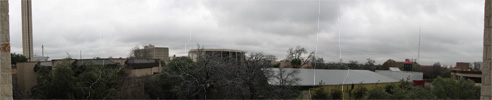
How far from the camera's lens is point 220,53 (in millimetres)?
11445

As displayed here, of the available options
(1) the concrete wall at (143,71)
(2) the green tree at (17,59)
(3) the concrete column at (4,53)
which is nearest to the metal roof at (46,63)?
(2) the green tree at (17,59)

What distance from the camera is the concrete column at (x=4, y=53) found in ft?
6.55

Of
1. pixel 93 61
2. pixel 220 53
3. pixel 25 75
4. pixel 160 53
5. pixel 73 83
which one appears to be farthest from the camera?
pixel 160 53

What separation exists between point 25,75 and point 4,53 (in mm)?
10365

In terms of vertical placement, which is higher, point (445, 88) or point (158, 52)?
point (158, 52)

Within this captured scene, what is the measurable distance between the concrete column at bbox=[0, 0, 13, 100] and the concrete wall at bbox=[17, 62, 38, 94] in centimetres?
1006

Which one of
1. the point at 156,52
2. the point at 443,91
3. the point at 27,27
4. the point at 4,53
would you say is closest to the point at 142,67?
the point at 156,52

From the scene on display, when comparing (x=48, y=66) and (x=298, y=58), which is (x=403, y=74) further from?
(x=48, y=66)

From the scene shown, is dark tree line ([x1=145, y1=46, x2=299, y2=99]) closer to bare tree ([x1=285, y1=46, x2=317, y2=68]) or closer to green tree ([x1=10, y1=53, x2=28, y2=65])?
bare tree ([x1=285, y1=46, x2=317, y2=68])

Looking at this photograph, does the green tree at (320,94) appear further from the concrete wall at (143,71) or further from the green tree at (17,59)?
the green tree at (17,59)

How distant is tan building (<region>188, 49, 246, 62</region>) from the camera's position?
10.7m

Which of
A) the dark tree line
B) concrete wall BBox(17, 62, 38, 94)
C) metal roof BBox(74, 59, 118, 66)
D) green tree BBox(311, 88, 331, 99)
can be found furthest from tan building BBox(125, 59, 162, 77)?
green tree BBox(311, 88, 331, 99)

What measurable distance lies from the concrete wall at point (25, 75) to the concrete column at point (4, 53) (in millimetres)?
10061

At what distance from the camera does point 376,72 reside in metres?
14.9
